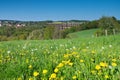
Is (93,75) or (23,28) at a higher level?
(93,75)

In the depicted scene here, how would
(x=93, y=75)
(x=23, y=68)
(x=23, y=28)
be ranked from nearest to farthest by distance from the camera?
(x=93, y=75) → (x=23, y=68) → (x=23, y=28)

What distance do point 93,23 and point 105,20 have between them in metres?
22.6

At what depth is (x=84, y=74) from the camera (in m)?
3.32

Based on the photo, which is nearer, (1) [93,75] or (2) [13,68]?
(1) [93,75]

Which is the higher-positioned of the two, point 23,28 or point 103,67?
point 103,67

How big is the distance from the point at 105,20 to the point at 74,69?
6481 cm

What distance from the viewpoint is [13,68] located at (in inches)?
166

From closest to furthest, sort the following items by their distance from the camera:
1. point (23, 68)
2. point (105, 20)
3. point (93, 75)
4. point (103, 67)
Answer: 1. point (93, 75)
2. point (103, 67)
3. point (23, 68)
4. point (105, 20)

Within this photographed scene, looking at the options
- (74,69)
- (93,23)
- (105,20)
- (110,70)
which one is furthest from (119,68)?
(93,23)

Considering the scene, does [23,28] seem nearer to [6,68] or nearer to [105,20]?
[105,20]

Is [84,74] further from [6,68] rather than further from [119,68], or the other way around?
[6,68]

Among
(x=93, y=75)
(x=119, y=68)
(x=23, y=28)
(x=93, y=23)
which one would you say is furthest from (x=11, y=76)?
(x=23, y=28)

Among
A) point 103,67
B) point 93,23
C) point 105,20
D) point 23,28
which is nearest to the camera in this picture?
point 103,67

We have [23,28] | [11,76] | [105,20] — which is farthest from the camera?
[23,28]
